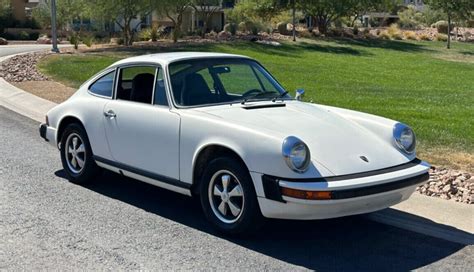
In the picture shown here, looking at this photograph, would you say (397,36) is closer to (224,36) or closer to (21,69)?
(224,36)

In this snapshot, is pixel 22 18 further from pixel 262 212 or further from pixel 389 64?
pixel 262 212

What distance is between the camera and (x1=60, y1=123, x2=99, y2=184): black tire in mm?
6980

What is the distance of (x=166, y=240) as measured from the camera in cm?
539

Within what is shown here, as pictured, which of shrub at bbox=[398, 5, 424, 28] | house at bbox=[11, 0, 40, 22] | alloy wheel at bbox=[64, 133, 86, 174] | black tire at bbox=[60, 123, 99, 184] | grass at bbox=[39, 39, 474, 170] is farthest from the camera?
shrub at bbox=[398, 5, 424, 28]

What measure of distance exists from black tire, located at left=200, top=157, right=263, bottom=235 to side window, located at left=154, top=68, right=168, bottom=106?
984 millimetres

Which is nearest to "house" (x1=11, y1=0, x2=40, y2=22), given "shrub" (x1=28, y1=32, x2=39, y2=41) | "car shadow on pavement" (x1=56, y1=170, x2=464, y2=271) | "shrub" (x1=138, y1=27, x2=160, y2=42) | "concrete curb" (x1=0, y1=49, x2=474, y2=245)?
"shrub" (x1=28, y1=32, x2=39, y2=41)

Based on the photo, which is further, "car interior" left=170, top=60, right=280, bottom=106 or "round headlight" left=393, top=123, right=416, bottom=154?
"car interior" left=170, top=60, right=280, bottom=106

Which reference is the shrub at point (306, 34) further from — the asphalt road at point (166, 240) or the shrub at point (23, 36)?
the asphalt road at point (166, 240)

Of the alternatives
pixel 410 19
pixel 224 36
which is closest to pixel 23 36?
pixel 224 36

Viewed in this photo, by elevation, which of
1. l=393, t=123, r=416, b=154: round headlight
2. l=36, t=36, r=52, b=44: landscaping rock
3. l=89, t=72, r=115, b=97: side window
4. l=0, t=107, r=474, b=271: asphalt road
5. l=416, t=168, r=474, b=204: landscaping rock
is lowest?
l=36, t=36, r=52, b=44: landscaping rock

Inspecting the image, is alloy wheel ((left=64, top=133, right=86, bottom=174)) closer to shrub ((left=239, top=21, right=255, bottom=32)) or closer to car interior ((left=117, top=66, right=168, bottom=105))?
car interior ((left=117, top=66, right=168, bottom=105))

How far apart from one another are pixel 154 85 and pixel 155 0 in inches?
1125

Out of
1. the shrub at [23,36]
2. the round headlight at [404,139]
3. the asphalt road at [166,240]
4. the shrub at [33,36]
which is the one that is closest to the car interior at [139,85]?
the asphalt road at [166,240]

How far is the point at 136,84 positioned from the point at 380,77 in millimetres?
17494
